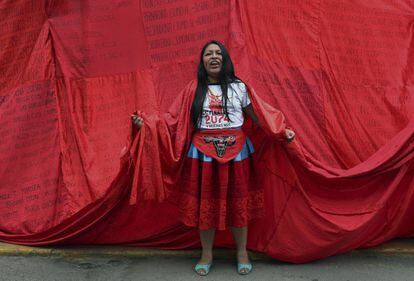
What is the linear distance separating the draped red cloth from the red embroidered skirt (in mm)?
337

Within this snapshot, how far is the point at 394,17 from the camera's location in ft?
12.8

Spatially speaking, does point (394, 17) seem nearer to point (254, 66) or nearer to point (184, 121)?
point (254, 66)

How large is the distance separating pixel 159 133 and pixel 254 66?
95 cm

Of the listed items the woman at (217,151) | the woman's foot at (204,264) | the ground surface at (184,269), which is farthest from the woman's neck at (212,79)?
the ground surface at (184,269)

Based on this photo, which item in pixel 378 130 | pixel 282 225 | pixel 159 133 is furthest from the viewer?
pixel 378 130

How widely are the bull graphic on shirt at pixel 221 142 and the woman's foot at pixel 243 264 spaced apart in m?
0.75

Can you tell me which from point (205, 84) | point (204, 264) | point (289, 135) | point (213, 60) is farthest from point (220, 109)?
point (204, 264)

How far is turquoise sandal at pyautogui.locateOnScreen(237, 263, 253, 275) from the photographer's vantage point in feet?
11.5

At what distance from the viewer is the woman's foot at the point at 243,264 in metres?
3.50

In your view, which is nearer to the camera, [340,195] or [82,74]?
[340,195]

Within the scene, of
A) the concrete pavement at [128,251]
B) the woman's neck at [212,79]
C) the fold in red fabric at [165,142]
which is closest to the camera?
the fold in red fabric at [165,142]

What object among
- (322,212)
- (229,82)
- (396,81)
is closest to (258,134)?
(229,82)

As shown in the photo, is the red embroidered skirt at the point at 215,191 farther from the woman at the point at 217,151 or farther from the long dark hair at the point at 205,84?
the long dark hair at the point at 205,84

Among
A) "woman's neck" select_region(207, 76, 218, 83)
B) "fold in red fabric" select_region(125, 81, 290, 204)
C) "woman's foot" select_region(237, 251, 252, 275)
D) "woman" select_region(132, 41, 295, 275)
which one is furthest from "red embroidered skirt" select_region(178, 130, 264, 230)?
"woman's neck" select_region(207, 76, 218, 83)
